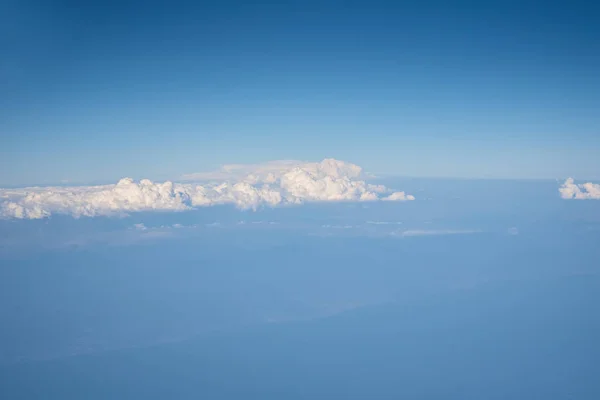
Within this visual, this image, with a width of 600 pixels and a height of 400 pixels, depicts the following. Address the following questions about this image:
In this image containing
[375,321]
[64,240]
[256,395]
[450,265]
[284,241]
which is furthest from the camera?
[284,241]

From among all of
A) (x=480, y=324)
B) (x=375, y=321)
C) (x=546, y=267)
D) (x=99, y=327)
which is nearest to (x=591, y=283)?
(x=546, y=267)

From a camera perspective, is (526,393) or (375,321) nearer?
(526,393)

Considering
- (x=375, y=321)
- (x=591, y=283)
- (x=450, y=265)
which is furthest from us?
(x=450, y=265)

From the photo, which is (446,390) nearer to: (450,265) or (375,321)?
(375,321)

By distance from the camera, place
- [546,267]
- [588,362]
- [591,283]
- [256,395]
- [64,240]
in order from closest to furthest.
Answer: [256,395] < [588,362] < [591,283] < [546,267] < [64,240]

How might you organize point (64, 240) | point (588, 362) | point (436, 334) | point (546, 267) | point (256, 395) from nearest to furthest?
point (256, 395) < point (588, 362) < point (436, 334) < point (546, 267) < point (64, 240)

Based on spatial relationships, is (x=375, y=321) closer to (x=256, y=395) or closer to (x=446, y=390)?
(x=446, y=390)

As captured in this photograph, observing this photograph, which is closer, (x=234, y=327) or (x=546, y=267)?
(x=234, y=327)

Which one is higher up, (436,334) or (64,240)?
(64,240)

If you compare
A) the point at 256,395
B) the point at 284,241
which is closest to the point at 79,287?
the point at 256,395
